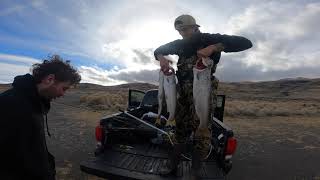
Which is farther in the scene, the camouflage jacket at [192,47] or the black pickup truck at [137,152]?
the black pickup truck at [137,152]

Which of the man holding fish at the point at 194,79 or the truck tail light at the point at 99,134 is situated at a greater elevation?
the man holding fish at the point at 194,79

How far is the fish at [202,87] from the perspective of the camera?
14.3ft

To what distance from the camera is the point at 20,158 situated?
8.54ft

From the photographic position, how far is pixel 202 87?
173 inches

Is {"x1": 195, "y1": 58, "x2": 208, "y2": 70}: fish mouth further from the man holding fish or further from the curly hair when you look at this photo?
the curly hair

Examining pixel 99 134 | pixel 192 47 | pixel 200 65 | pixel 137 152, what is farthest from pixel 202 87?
pixel 99 134

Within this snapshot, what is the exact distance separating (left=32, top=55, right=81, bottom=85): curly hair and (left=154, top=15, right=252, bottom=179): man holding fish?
1743 millimetres

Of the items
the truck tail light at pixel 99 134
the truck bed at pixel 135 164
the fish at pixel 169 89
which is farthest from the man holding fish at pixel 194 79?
the truck tail light at pixel 99 134

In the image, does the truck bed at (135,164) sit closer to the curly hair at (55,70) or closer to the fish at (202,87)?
the fish at (202,87)

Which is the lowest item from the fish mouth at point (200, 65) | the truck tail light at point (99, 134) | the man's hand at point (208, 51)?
the truck tail light at point (99, 134)

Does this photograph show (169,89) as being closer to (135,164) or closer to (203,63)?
(203,63)

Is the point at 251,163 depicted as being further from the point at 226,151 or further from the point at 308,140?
the point at 308,140

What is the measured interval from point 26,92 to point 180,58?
261 cm

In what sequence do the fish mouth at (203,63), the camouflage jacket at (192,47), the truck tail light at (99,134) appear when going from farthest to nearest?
the truck tail light at (99,134)
the camouflage jacket at (192,47)
the fish mouth at (203,63)
